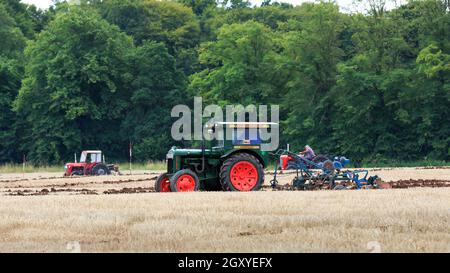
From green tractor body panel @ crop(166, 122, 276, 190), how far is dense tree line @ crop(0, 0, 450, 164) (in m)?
35.8

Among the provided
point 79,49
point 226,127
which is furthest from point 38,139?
point 226,127

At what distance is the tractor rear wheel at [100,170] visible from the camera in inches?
2005

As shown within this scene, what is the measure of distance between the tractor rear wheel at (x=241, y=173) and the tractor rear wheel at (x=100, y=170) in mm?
25288

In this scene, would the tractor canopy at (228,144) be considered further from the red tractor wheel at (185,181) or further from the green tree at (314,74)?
the green tree at (314,74)

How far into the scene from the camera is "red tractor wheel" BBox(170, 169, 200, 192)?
1029 inches

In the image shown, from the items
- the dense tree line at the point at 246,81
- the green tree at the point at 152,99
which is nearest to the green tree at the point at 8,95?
→ the dense tree line at the point at 246,81

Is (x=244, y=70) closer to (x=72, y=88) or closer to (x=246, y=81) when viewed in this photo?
(x=246, y=81)

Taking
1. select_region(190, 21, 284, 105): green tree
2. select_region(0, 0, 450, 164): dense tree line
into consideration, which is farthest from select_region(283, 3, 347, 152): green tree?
select_region(190, 21, 284, 105): green tree

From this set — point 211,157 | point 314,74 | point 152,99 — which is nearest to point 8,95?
point 152,99

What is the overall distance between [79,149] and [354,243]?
63.6m

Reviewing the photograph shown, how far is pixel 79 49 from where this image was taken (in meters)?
76.1

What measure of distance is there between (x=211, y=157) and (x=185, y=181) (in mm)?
1319

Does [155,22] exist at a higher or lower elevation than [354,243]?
higher
